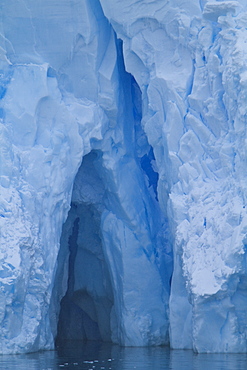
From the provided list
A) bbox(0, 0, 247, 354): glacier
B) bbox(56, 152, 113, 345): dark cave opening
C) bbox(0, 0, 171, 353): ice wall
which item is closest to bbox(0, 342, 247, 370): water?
bbox(0, 0, 247, 354): glacier

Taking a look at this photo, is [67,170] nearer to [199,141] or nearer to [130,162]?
[130,162]

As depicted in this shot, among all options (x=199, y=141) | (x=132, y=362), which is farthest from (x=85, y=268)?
(x=132, y=362)

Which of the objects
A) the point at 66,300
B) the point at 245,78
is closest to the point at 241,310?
the point at 245,78

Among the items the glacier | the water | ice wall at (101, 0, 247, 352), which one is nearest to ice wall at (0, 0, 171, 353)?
the glacier

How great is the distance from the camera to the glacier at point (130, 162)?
13.6 m

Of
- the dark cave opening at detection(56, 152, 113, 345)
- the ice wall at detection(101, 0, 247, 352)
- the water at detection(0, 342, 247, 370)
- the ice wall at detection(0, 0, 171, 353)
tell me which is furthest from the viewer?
the dark cave opening at detection(56, 152, 113, 345)

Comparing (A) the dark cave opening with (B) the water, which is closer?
(B) the water

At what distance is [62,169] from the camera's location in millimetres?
16047

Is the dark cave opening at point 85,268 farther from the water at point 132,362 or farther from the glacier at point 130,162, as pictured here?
the water at point 132,362

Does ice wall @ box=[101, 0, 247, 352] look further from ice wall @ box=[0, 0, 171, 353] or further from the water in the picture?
the water

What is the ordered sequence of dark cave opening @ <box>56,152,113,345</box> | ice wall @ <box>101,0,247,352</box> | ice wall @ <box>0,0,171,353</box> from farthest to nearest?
1. dark cave opening @ <box>56,152,113,345</box>
2. ice wall @ <box>0,0,171,353</box>
3. ice wall @ <box>101,0,247,352</box>

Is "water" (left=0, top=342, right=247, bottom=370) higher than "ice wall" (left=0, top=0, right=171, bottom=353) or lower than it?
lower

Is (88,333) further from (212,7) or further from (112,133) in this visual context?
(212,7)

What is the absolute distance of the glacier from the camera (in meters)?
13.6
